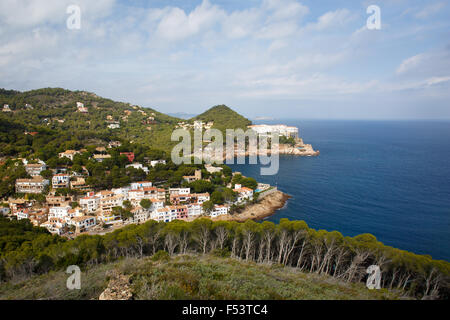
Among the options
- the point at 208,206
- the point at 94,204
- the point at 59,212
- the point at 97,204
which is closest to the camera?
the point at 59,212

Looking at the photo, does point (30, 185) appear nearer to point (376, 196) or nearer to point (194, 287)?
point (194, 287)

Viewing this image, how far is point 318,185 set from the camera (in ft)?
94.5

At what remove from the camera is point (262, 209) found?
22.0m

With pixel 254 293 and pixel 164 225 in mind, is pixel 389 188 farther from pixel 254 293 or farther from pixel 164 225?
pixel 254 293

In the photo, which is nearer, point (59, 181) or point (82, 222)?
point (82, 222)

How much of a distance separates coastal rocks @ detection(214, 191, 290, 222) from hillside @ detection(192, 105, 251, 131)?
2954 cm

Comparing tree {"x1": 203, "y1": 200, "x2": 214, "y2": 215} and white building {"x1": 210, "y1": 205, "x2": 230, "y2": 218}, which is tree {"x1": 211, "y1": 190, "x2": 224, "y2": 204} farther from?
tree {"x1": 203, "y1": 200, "x2": 214, "y2": 215}

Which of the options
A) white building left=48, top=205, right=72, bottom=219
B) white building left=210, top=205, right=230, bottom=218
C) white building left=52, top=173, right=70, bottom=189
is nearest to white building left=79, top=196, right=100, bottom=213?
white building left=48, top=205, right=72, bottom=219

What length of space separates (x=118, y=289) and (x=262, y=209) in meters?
18.3

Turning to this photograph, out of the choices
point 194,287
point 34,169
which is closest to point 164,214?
point 34,169

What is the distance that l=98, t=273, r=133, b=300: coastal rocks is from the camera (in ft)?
14.7

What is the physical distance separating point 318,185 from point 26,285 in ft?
91.1

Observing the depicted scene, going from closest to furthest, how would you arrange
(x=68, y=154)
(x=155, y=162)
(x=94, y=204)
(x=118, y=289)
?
(x=118, y=289)
(x=94, y=204)
(x=68, y=154)
(x=155, y=162)
